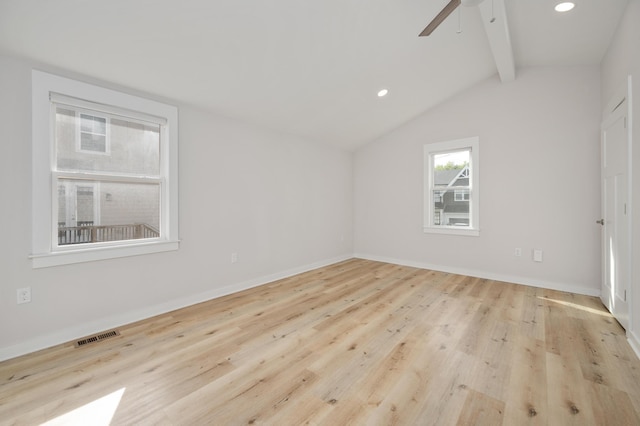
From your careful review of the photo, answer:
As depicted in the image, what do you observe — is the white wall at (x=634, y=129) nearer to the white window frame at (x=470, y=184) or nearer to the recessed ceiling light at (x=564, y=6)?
the recessed ceiling light at (x=564, y=6)

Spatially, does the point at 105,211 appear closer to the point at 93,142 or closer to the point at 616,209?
the point at 93,142

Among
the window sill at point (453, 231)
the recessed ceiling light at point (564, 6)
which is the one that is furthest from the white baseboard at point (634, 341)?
the recessed ceiling light at point (564, 6)

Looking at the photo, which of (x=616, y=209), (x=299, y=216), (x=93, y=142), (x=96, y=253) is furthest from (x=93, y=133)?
(x=616, y=209)

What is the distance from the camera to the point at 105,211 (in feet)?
8.68

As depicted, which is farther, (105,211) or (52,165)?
(105,211)

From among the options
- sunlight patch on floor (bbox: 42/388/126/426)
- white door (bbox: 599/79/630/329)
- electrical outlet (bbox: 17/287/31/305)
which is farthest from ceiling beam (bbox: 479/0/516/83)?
electrical outlet (bbox: 17/287/31/305)

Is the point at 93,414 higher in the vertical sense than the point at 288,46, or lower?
lower

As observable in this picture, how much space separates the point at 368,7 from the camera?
2.46 m

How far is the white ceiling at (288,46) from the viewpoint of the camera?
199 cm

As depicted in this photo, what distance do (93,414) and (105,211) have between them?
5.91 ft

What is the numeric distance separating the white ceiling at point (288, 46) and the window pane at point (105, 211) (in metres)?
1.00

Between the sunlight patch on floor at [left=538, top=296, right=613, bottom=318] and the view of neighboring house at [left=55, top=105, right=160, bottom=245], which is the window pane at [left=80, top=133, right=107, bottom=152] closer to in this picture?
the view of neighboring house at [left=55, top=105, right=160, bottom=245]

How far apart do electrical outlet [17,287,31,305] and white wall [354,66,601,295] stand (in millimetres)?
4816

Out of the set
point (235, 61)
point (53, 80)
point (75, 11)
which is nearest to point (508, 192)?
point (235, 61)
